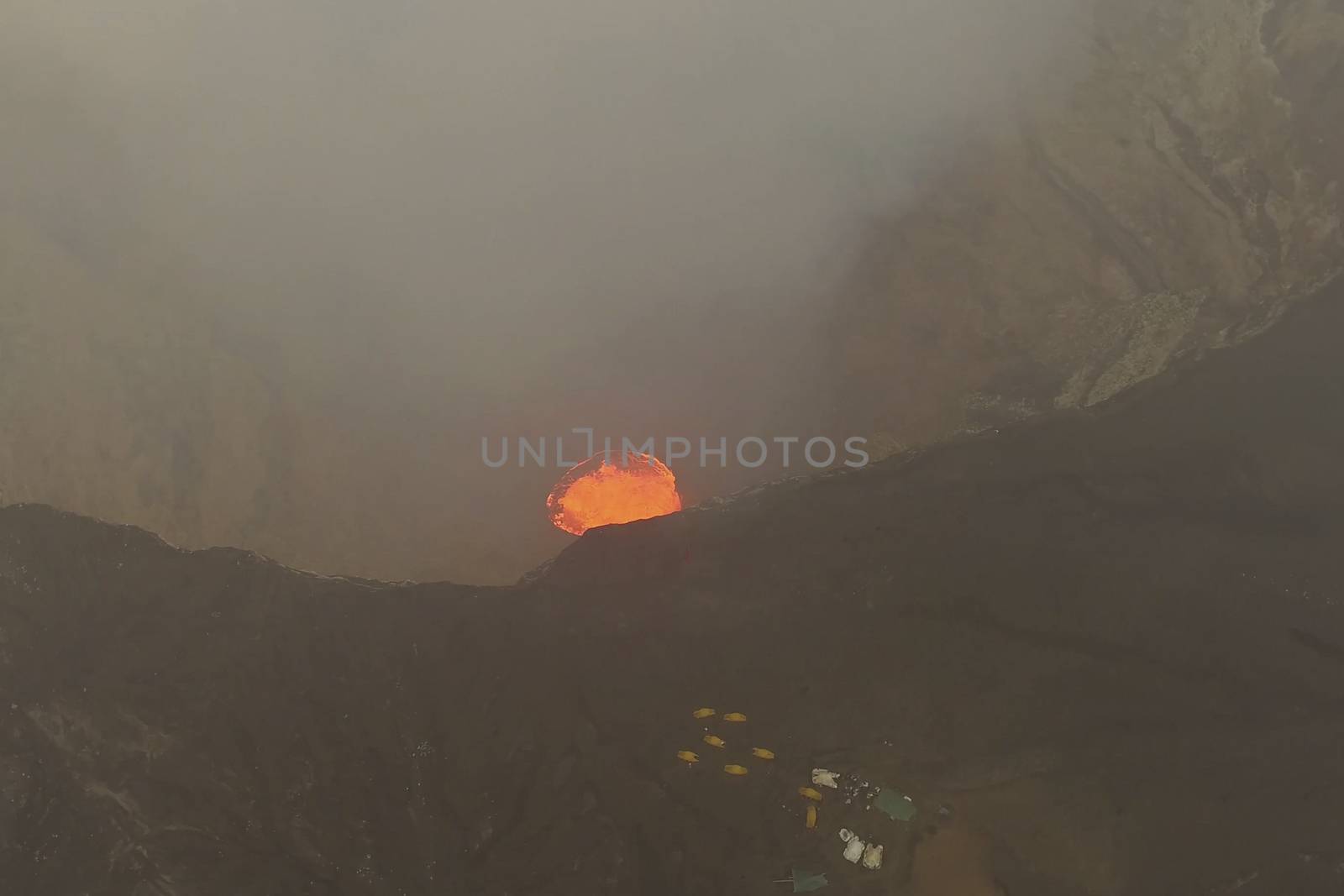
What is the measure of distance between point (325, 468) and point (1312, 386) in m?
11.3

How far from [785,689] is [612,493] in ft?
10.7

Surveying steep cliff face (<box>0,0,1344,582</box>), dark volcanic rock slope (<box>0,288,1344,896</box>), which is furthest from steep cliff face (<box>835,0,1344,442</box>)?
dark volcanic rock slope (<box>0,288,1344,896</box>)

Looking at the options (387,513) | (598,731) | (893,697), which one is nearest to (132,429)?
(387,513)

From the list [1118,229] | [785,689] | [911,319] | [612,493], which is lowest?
[785,689]

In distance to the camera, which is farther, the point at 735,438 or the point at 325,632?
the point at 735,438

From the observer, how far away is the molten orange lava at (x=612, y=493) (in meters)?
11.4

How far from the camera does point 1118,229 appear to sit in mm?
11961

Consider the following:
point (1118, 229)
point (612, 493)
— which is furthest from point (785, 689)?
point (1118, 229)

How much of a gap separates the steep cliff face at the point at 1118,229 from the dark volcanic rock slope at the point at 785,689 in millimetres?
866

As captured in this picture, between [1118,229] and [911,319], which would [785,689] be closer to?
[911,319]

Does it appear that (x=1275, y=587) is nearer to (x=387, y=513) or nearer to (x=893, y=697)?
(x=893, y=697)

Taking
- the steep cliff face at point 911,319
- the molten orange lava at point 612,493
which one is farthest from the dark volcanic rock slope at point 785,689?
the molten orange lava at point 612,493

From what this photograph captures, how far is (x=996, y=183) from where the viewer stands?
1231 centimetres

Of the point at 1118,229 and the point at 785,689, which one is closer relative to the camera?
the point at 785,689
